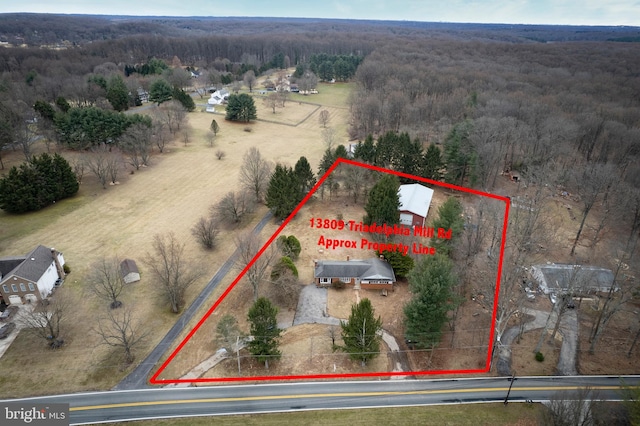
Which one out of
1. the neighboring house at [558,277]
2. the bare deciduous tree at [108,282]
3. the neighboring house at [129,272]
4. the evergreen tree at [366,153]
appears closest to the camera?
the bare deciduous tree at [108,282]

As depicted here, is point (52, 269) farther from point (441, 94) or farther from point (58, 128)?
point (441, 94)

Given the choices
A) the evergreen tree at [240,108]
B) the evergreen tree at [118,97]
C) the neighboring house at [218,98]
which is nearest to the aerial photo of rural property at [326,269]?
the evergreen tree at [240,108]

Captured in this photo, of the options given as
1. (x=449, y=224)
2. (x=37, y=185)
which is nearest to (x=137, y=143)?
(x=37, y=185)

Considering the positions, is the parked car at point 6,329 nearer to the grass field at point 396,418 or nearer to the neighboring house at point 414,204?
the grass field at point 396,418

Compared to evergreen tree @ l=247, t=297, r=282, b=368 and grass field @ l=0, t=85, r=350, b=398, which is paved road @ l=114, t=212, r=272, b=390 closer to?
grass field @ l=0, t=85, r=350, b=398

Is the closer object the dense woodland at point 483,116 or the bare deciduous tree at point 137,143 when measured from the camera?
the dense woodland at point 483,116

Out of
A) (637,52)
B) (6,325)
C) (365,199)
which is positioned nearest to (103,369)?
(6,325)
